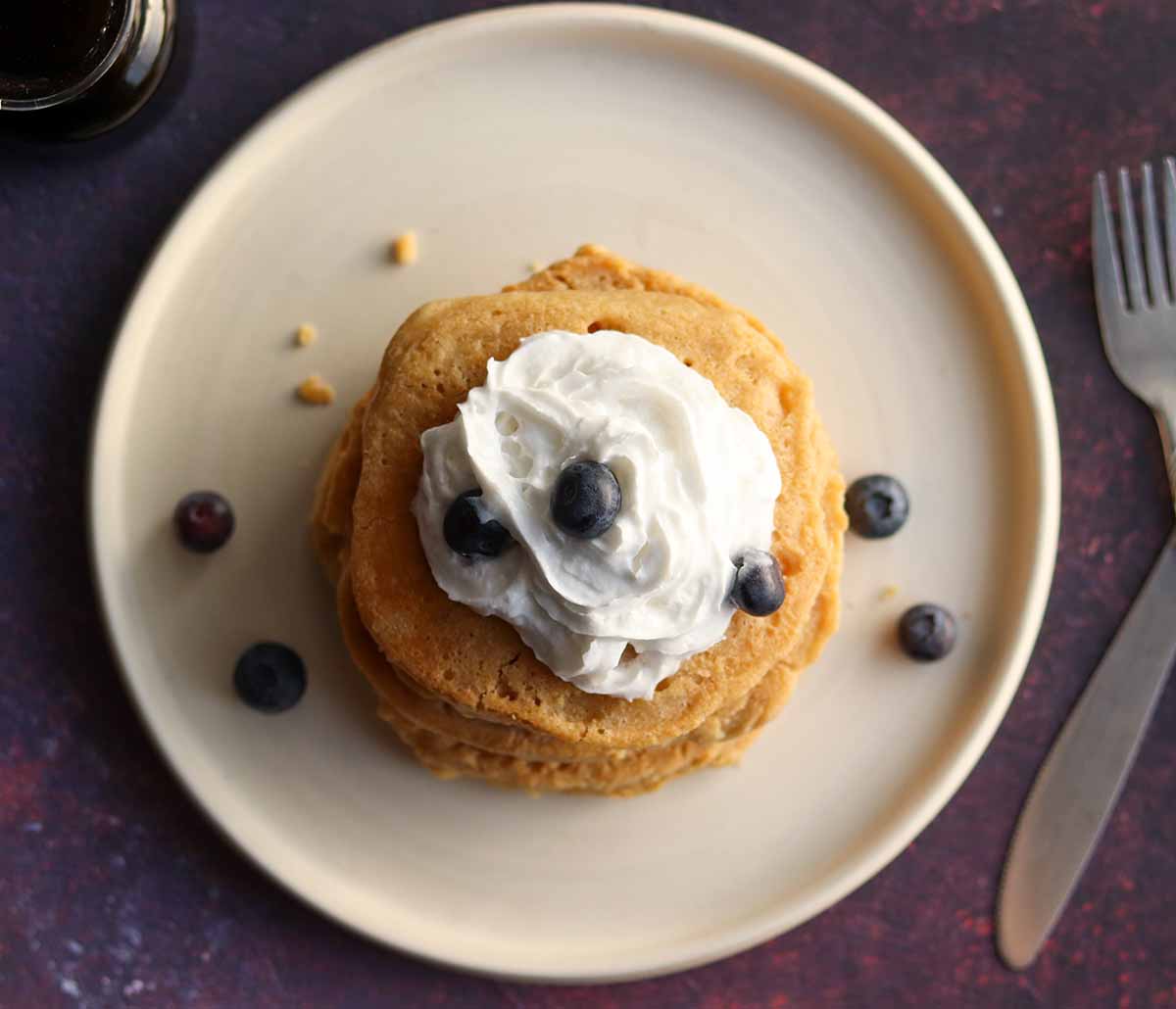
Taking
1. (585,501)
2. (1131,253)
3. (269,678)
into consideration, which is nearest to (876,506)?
(1131,253)

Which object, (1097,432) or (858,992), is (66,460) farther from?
(1097,432)

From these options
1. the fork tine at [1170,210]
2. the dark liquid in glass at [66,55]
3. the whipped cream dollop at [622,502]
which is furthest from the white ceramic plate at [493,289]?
the whipped cream dollop at [622,502]

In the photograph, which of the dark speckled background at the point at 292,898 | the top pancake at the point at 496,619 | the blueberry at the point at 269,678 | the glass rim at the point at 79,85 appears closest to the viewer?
the top pancake at the point at 496,619

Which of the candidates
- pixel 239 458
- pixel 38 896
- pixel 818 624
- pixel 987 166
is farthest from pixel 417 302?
pixel 38 896

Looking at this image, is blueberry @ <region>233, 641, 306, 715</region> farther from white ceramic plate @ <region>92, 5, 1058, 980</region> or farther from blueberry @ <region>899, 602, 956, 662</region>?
blueberry @ <region>899, 602, 956, 662</region>

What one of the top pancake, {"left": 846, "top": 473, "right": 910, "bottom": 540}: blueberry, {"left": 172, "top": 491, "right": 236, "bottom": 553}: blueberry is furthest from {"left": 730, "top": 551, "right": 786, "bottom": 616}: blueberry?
{"left": 172, "top": 491, "right": 236, "bottom": 553}: blueberry

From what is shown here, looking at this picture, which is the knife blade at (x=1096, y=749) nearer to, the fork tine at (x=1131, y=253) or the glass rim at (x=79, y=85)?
the fork tine at (x=1131, y=253)

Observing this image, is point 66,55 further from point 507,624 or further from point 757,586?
point 757,586
